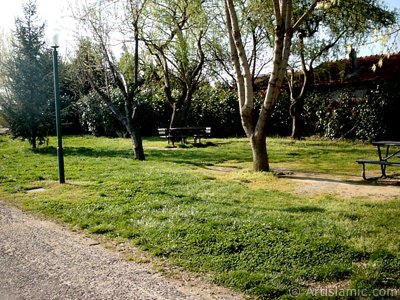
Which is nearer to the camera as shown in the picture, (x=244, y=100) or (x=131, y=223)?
(x=131, y=223)

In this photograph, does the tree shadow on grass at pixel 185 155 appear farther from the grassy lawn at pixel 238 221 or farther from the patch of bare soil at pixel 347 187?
the patch of bare soil at pixel 347 187

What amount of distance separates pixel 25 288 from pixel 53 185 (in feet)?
17.5

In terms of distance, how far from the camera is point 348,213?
5652mm

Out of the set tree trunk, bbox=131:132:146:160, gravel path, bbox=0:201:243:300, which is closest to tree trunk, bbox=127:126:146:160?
tree trunk, bbox=131:132:146:160

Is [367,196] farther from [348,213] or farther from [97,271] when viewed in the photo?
[97,271]

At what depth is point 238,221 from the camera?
17.6 feet

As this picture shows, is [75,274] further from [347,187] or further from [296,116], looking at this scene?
[296,116]

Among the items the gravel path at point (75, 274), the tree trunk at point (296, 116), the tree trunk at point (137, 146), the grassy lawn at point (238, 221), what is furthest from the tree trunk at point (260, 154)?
the tree trunk at point (296, 116)

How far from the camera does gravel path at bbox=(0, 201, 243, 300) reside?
11.8ft

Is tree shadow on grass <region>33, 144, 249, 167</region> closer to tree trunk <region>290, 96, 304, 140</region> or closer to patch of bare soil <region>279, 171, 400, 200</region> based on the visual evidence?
patch of bare soil <region>279, 171, 400, 200</region>

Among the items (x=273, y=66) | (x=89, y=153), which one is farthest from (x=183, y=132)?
(x=273, y=66)

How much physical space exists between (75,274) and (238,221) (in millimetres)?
2301

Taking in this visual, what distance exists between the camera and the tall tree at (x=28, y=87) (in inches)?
675

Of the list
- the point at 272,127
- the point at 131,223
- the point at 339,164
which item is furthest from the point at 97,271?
the point at 272,127
